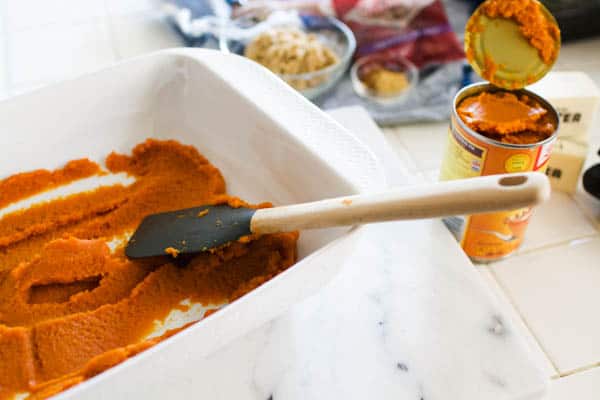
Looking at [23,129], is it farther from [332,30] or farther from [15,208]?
[332,30]

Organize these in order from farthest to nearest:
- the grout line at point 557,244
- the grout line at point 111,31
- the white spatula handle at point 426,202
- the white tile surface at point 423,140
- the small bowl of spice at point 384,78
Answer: the grout line at point 111,31
the small bowl of spice at point 384,78
the white tile surface at point 423,140
the grout line at point 557,244
the white spatula handle at point 426,202

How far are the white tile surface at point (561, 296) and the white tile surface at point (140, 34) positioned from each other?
0.72 metres

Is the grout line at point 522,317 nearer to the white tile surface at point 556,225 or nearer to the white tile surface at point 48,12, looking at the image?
the white tile surface at point 556,225

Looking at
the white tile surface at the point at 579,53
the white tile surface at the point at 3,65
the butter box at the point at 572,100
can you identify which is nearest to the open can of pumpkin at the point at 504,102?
the butter box at the point at 572,100

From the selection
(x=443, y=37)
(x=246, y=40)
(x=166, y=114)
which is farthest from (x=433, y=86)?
(x=166, y=114)

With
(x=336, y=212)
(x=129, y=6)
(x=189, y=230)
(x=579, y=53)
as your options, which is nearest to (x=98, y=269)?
(x=189, y=230)

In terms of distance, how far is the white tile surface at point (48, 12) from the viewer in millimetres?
1130

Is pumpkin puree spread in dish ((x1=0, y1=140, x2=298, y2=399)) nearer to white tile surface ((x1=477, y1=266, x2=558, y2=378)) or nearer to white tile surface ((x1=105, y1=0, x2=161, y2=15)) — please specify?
white tile surface ((x1=477, y1=266, x2=558, y2=378))

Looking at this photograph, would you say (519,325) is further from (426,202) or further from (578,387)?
(426,202)

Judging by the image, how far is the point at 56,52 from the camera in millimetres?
1051

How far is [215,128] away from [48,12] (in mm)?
724

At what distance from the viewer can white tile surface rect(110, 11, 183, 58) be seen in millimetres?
1056

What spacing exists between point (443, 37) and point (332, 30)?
20 centimetres

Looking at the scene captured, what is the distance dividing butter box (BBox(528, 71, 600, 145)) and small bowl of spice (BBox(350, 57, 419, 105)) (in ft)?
0.82
